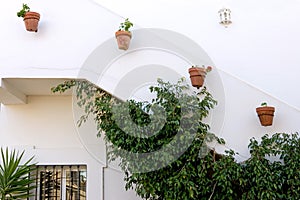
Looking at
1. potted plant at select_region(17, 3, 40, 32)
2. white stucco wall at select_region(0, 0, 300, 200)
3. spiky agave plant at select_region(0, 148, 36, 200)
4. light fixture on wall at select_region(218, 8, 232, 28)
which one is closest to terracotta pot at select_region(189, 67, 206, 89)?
white stucco wall at select_region(0, 0, 300, 200)

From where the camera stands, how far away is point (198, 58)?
16.0 ft

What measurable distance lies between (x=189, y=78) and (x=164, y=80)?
306mm

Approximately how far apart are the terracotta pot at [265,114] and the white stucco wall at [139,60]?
0.14 m

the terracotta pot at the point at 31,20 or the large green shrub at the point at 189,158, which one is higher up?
the terracotta pot at the point at 31,20

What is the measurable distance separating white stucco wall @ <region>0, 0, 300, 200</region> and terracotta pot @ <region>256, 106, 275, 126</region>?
0.14 m

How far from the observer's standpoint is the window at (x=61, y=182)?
554 cm

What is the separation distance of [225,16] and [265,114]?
6.69 ft

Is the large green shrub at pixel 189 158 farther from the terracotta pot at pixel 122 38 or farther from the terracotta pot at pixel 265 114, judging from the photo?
the terracotta pot at pixel 122 38

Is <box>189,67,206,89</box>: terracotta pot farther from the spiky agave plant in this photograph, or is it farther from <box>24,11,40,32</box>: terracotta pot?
the spiky agave plant

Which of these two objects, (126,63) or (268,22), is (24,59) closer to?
(126,63)

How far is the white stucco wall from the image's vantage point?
14.7ft

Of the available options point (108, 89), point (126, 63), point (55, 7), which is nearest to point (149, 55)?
point (126, 63)

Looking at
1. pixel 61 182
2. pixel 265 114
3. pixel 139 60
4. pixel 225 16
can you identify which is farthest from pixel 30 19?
pixel 265 114

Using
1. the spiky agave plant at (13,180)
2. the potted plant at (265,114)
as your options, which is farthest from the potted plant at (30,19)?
the potted plant at (265,114)
